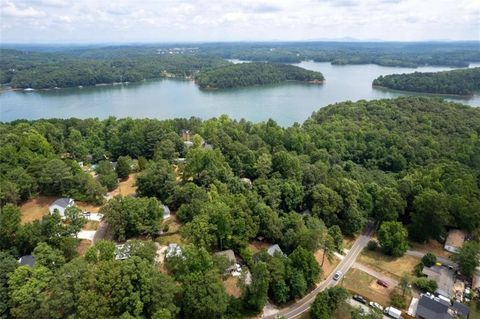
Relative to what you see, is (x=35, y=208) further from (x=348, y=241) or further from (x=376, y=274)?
(x=376, y=274)

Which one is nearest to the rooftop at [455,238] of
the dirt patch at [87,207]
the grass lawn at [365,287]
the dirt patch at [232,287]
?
the grass lawn at [365,287]

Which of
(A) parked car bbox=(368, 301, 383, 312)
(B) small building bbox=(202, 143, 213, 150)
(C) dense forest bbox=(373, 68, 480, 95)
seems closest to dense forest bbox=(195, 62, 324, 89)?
(C) dense forest bbox=(373, 68, 480, 95)

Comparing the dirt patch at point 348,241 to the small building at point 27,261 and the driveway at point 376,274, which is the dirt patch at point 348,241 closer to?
the driveway at point 376,274

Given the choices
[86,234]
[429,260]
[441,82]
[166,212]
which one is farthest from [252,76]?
[429,260]

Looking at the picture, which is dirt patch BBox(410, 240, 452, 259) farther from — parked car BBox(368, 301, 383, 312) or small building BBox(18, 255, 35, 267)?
small building BBox(18, 255, 35, 267)

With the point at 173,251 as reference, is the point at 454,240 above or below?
below

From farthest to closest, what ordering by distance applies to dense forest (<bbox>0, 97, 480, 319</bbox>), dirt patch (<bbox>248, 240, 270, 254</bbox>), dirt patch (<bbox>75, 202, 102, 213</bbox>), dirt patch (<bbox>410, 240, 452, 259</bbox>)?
dirt patch (<bbox>75, 202, 102, 213</bbox>) → dirt patch (<bbox>410, 240, 452, 259</bbox>) → dirt patch (<bbox>248, 240, 270, 254</bbox>) → dense forest (<bbox>0, 97, 480, 319</bbox>)

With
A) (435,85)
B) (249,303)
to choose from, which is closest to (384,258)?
(249,303)
